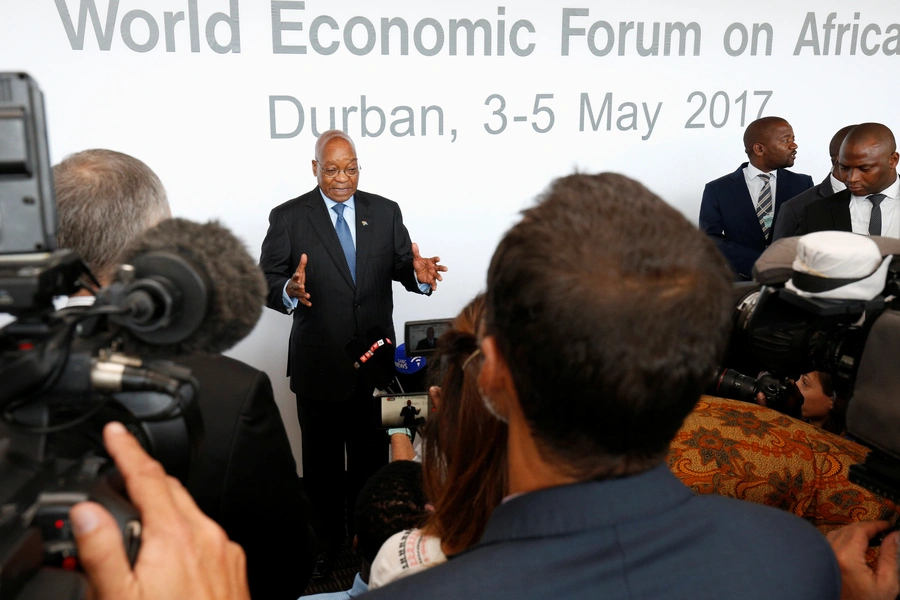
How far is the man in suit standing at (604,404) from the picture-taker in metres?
0.61

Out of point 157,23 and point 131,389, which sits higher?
point 157,23

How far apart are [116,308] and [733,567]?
0.60 metres

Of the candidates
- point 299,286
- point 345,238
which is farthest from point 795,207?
point 299,286

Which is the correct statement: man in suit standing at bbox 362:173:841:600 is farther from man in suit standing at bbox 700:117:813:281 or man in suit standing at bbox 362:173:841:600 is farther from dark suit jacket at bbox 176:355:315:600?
man in suit standing at bbox 700:117:813:281

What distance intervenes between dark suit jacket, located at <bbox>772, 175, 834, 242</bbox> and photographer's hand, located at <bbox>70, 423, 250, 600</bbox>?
3.24 meters

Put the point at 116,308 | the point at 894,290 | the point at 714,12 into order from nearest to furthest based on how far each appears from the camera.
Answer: the point at 116,308, the point at 894,290, the point at 714,12

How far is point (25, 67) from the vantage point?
2818 mm

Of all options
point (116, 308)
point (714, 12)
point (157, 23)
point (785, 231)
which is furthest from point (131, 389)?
point (714, 12)

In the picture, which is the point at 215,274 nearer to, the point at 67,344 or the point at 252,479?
the point at 67,344

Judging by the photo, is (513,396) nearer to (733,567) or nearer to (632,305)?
(632,305)

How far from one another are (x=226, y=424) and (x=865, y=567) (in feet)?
2.97

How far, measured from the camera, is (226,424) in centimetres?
110

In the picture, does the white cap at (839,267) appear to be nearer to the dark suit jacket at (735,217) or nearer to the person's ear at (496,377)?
the person's ear at (496,377)

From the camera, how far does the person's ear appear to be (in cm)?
69
